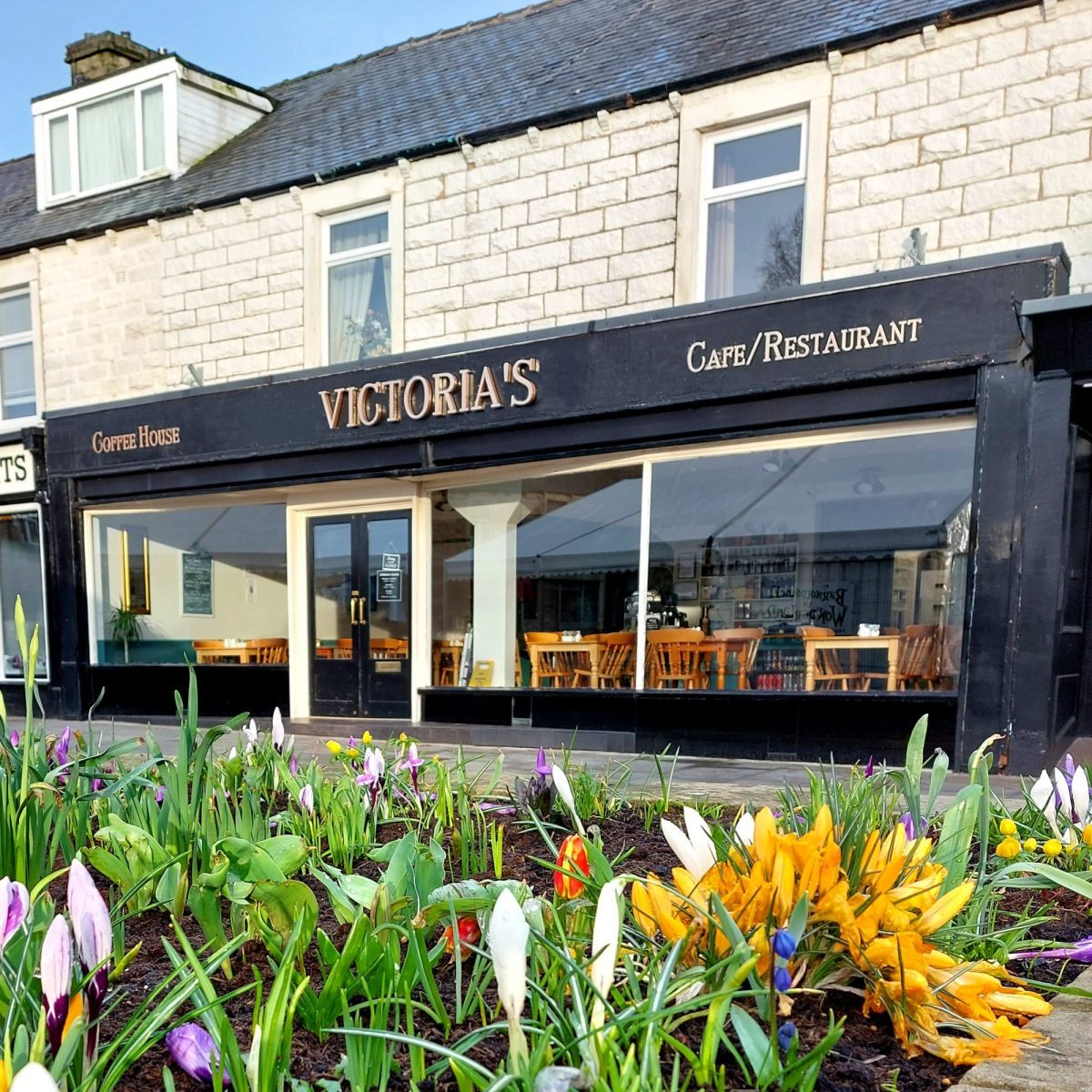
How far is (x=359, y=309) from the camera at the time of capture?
8.80m

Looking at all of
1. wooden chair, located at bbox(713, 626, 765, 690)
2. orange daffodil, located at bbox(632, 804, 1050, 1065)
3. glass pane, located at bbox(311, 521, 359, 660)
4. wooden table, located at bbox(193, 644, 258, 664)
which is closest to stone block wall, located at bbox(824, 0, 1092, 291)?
wooden chair, located at bbox(713, 626, 765, 690)

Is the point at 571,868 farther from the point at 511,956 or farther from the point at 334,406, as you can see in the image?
the point at 334,406

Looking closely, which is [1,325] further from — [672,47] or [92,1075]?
[92,1075]

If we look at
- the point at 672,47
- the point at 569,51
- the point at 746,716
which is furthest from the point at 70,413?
the point at 746,716

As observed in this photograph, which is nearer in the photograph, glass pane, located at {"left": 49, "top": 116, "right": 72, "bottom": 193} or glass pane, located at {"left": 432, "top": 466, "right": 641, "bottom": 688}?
glass pane, located at {"left": 432, "top": 466, "right": 641, "bottom": 688}

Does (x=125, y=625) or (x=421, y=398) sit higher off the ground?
(x=421, y=398)

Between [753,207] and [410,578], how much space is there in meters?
4.65

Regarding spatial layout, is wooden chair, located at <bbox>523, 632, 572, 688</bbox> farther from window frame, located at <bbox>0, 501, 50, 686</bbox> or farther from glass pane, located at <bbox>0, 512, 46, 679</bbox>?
glass pane, located at <bbox>0, 512, 46, 679</bbox>

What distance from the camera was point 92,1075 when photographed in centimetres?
104

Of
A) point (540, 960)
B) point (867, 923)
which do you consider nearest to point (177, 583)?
point (540, 960)

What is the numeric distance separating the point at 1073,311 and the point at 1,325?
11.8 meters

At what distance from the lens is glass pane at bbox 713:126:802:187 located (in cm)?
672

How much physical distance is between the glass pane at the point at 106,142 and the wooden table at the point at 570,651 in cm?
786

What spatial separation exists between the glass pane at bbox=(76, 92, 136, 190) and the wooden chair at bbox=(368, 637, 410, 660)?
665cm
